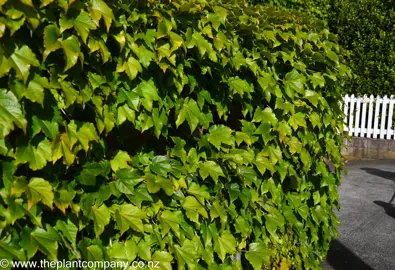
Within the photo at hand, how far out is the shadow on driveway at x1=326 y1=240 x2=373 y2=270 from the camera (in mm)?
4203

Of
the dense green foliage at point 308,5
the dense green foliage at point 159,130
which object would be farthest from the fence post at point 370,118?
the dense green foliage at point 159,130

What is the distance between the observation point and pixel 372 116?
10.6 meters

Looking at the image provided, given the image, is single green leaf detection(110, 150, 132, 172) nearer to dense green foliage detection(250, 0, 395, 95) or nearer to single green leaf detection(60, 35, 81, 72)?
single green leaf detection(60, 35, 81, 72)

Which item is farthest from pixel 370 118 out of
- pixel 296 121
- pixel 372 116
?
pixel 296 121

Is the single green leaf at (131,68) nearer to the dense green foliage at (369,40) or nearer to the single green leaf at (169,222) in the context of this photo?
the single green leaf at (169,222)

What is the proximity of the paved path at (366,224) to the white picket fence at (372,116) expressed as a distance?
5.49 ft

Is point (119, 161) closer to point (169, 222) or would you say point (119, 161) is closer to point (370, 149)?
point (169, 222)

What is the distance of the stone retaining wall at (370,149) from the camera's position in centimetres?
1007

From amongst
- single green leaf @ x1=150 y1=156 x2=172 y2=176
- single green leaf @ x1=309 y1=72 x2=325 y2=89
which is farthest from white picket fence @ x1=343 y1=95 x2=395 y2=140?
single green leaf @ x1=150 y1=156 x2=172 y2=176

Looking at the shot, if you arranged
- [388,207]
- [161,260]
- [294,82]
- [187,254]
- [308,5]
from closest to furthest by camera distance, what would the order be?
[161,260] < [187,254] < [294,82] < [388,207] < [308,5]

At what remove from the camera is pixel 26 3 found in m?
1.42

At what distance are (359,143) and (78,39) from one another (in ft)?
31.3

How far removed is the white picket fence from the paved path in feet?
5.49

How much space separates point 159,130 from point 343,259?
3.12 metres
